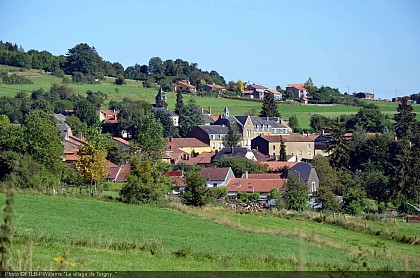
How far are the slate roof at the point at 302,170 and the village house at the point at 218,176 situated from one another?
5.47 metres

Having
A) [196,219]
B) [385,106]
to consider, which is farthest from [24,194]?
[385,106]

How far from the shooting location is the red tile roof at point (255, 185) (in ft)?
191

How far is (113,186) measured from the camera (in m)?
55.0

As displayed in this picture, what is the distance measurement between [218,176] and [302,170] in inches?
291

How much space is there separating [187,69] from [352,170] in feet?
320

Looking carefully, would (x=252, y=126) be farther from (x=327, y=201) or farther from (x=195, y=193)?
(x=195, y=193)

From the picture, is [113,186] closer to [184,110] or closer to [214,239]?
[214,239]

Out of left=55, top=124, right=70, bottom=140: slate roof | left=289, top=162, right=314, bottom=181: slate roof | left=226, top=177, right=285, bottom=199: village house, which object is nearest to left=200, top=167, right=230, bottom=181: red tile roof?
left=226, top=177, right=285, bottom=199: village house

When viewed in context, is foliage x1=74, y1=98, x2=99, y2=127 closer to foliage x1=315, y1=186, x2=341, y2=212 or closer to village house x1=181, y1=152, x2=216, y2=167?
village house x1=181, y1=152, x2=216, y2=167

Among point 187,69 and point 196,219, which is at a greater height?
point 187,69

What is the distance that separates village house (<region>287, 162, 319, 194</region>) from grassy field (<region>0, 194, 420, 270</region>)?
24.7 metres

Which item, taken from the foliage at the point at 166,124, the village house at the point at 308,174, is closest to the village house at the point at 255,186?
the village house at the point at 308,174

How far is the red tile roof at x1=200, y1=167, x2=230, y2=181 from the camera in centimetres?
6303

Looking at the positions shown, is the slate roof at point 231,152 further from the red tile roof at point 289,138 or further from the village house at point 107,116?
the village house at point 107,116
